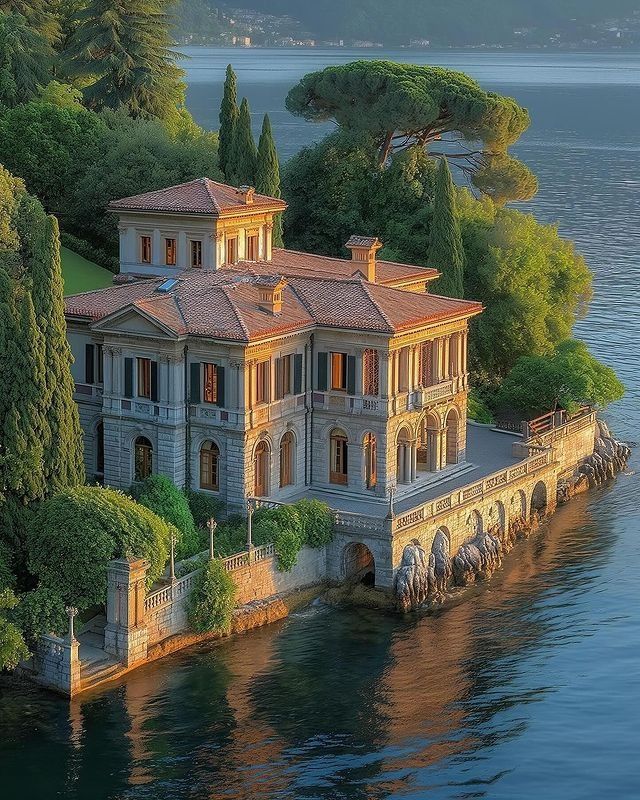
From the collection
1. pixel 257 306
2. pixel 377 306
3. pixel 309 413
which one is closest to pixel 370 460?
pixel 309 413

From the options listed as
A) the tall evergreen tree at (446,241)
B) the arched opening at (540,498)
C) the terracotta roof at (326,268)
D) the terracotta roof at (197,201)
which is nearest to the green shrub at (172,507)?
the terracotta roof at (326,268)

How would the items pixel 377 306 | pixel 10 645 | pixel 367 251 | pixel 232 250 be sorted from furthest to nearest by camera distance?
pixel 232 250 → pixel 367 251 → pixel 377 306 → pixel 10 645

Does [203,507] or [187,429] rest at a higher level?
[187,429]

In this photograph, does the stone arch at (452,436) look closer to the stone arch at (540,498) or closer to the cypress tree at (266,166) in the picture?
the stone arch at (540,498)

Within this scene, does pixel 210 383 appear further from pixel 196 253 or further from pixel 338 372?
pixel 196 253

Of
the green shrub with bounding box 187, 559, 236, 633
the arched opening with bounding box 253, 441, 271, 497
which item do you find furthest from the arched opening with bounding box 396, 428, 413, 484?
the green shrub with bounding box 187, 559, 236, 633

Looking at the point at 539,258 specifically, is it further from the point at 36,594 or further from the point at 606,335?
the point at 36,594
